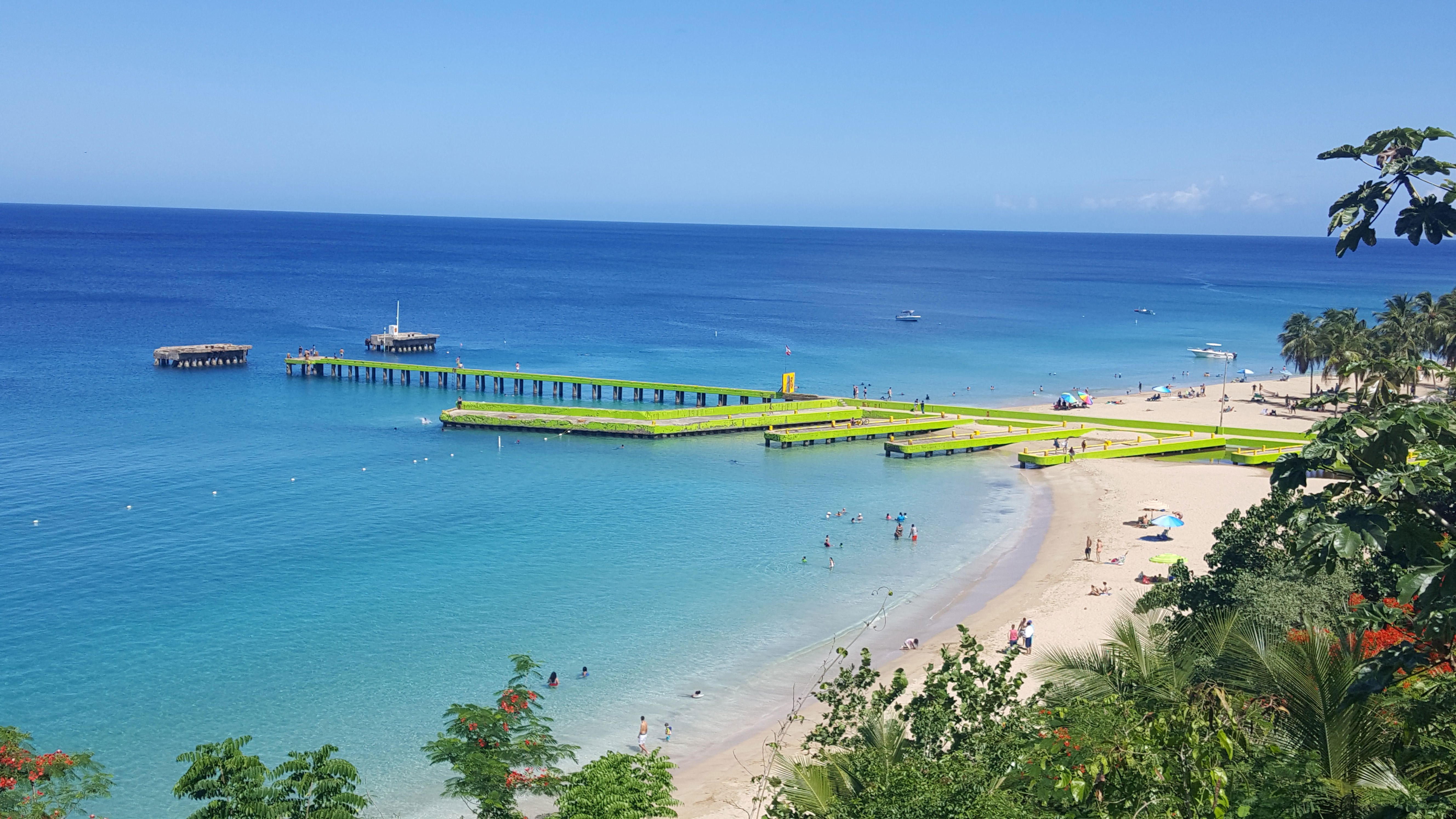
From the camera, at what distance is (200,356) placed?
3647 inches

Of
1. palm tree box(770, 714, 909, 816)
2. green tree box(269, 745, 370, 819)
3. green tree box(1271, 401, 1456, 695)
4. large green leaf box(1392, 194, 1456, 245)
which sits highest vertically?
large green leaf box(1392, 194, 1456, 245)

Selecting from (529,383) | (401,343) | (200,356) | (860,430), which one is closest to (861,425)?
(860,430)

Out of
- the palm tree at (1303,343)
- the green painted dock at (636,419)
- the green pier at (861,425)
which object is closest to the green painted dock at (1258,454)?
the green pier at (861,425)

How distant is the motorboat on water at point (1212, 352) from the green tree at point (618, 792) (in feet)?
324

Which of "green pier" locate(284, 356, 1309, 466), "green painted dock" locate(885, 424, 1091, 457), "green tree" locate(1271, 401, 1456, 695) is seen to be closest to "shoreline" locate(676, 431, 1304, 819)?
"green pier" locate(284, 356, 1309, 466)

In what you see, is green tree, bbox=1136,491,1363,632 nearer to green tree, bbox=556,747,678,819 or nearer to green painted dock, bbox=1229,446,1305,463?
green tree, bbox=556,747,678,819

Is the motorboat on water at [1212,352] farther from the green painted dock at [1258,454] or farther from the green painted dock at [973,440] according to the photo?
the green painted dock at [1258,454]

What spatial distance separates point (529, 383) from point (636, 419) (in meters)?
22.9

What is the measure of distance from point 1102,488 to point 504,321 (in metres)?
92.0

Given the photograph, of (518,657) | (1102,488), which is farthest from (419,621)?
(1102,488)

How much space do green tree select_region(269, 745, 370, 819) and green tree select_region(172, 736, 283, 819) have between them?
0.59 ft

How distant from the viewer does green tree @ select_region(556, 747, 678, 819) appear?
47.1 feet

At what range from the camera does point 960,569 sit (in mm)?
43094

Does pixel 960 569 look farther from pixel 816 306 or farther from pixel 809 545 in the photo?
pixel 816 306
